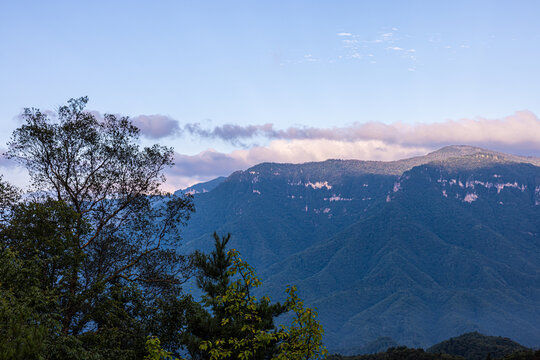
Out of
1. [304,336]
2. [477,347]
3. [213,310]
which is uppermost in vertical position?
[304,336]

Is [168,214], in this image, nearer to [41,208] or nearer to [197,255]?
[197,255]

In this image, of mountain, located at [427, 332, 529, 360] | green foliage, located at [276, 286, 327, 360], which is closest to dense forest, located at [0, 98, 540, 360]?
green foliage, located at [276, 286, 327, 360]

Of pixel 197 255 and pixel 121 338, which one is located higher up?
pixel 197 255

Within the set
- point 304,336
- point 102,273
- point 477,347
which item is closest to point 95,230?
point 102,273

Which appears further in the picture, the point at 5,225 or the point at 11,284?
the point at 5,225

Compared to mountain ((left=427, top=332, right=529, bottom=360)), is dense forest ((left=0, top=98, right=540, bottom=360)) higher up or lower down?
higher up

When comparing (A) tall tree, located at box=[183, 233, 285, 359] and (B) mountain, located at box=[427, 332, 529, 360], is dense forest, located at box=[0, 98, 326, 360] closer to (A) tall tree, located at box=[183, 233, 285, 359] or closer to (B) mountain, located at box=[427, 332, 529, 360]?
(A) tall tree, located at box=[183, 233, 285, 359]

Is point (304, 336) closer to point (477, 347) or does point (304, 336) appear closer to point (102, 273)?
point (102, 273)

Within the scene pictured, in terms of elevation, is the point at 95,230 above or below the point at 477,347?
above

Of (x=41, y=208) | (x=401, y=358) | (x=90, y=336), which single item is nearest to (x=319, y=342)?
(x=90, y=336)

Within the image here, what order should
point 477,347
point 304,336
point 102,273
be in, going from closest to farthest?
point 304,336 < point 102,273 < point 477,347

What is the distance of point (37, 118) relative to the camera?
29.0 meters

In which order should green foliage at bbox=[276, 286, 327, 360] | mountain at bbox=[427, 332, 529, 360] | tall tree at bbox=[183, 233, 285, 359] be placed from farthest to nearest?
mountain at bbox=[427, 332, 529, 360]
tall tree at bbox=[183, 233, 285, 359]
green foliage at bbox=[276, 286, 327, 360]

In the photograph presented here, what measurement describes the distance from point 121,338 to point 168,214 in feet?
34.8
